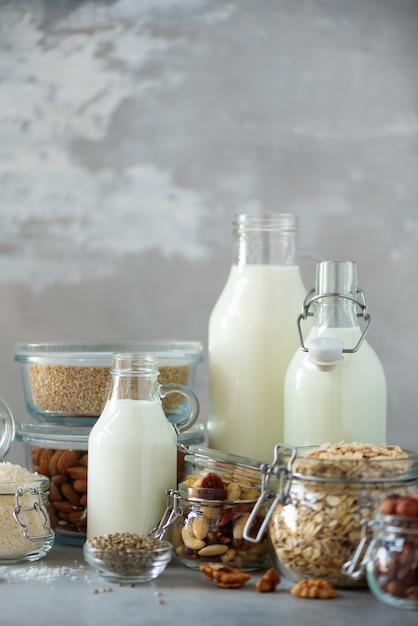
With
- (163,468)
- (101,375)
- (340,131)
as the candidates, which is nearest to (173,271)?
(340,131)

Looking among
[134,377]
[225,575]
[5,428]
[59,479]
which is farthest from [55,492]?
[225,575]

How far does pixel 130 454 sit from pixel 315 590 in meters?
0.31

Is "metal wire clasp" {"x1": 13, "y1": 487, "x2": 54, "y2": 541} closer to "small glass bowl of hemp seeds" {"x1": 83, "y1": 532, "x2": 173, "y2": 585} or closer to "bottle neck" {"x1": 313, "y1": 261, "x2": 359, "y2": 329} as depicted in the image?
"small glass bowl of hemp seeds" {"x1": 83, "y1": 532, "x2": 173, "y2": 585}

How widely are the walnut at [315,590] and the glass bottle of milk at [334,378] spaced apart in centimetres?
22

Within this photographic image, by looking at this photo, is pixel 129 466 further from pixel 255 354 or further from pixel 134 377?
pixel 255 354

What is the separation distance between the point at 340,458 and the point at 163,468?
275mm

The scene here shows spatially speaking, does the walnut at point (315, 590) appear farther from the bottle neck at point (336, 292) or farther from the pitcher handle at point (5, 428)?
the pitcher handle at point (5, 428)

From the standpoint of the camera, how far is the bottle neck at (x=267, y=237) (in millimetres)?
1349

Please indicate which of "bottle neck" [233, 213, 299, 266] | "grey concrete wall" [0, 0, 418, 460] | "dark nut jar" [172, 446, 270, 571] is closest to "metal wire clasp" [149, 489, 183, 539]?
"dark nut jar" [172, 446, 270, 571]

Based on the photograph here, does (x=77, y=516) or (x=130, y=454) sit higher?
(x=130, y=454)

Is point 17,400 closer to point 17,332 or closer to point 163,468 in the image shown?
point 17,332

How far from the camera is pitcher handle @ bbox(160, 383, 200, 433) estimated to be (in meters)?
1.30

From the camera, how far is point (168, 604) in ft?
3.40

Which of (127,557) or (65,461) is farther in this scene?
(65,461)
